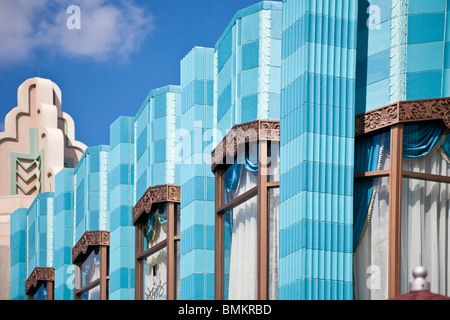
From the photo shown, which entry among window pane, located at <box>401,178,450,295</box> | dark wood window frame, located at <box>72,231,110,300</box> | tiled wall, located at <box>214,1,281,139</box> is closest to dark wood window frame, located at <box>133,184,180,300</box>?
dark wood window frame, located at <box>72,231,110,300</box>

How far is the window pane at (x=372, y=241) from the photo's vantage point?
1772cm

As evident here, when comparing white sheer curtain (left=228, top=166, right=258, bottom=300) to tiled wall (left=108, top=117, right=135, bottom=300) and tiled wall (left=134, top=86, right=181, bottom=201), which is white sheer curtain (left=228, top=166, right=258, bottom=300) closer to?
tiled wall (left=134, top=86, right=181, bottom=201)

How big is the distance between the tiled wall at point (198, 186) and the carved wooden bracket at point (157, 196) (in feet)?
3.35

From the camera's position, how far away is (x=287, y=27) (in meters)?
18.9

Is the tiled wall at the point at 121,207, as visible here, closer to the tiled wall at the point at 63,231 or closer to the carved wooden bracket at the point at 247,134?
the tiled wall at the point at 63,231

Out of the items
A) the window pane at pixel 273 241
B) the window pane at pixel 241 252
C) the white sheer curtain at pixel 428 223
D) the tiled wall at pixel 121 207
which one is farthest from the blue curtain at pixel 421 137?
the tiled wall at pixel 121 207

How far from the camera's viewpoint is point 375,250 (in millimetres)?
17875

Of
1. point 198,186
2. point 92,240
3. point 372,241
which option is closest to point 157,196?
point 198,186

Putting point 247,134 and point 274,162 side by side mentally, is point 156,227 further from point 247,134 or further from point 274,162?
point 274,162

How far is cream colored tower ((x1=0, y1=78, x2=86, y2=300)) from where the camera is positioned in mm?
43562

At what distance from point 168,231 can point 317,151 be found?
7.08 metres

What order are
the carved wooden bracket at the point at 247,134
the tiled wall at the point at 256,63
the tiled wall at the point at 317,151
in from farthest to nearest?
the tiled wall at the point at 256,63
the carved wooden bracket at the point at 247,134
the tiled wall at the point at 317,151
